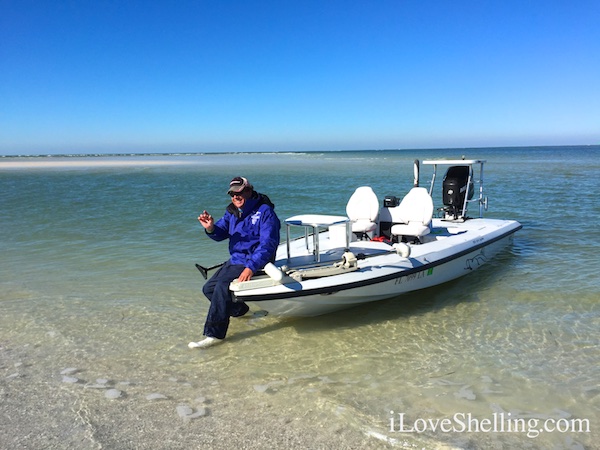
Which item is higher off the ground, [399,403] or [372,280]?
[372,280]

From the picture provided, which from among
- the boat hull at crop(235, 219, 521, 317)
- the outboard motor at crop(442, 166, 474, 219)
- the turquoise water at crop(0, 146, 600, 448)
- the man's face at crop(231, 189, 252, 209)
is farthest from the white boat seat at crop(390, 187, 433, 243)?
the man's face at crop(231, 189, 252, 209)

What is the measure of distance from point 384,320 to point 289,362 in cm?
169

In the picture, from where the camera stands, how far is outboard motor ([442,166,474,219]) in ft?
32.3

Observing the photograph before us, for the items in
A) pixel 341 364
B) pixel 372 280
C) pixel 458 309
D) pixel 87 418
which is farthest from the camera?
pixel 458 309

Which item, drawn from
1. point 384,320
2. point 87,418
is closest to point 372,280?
point 384,320

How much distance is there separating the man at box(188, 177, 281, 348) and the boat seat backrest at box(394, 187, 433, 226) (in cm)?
322

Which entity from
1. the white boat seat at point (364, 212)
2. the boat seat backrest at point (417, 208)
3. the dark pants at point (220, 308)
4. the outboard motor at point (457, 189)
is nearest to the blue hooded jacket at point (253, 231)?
the dark pants at point (220, 308)

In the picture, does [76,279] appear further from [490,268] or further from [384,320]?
[490,268]

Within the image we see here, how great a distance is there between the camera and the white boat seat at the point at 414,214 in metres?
7.29

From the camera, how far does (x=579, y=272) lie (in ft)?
26.1

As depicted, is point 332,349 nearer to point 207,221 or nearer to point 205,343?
point 205,343

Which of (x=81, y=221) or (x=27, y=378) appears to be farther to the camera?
(x=81, y=221)

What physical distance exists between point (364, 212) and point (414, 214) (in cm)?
88

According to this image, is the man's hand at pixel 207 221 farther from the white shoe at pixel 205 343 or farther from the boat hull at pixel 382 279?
the white shoe at pixel 205 343
